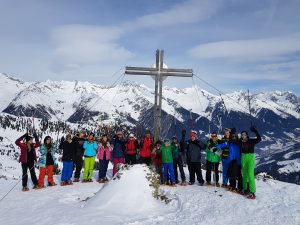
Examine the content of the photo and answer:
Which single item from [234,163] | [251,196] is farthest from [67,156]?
[251,196]

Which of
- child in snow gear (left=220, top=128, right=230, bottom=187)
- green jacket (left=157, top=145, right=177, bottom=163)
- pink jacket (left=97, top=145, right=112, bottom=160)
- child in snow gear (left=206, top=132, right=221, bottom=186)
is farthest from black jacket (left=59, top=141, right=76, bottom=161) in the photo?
child in snow gear (left=220, top=128, right=230, bottom=187)

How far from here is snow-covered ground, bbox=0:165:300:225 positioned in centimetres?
1177

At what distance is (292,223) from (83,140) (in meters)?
11.7

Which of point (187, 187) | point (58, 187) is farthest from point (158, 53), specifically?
point (58, 187)

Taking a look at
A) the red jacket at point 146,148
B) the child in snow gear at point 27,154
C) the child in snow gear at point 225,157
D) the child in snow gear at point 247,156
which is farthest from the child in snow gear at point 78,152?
the child in snow gear at point 247,156

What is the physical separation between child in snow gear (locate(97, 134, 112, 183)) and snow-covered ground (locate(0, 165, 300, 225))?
3.01 metres

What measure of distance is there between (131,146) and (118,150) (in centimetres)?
76

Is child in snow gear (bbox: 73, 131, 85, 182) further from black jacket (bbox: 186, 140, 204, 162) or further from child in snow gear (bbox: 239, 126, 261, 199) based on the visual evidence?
child in snow gear (bbox: 239, 126, 261, 199)

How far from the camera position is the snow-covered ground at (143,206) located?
38.6 feet

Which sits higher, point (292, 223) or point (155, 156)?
point (155, 156)

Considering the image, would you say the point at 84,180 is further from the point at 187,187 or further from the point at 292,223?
the point at 292,223

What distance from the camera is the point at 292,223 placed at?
11180 millimetres

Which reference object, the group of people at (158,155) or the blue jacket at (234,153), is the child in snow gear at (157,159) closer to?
the group of people at (158,155)

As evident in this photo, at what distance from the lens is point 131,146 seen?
19.6 m
